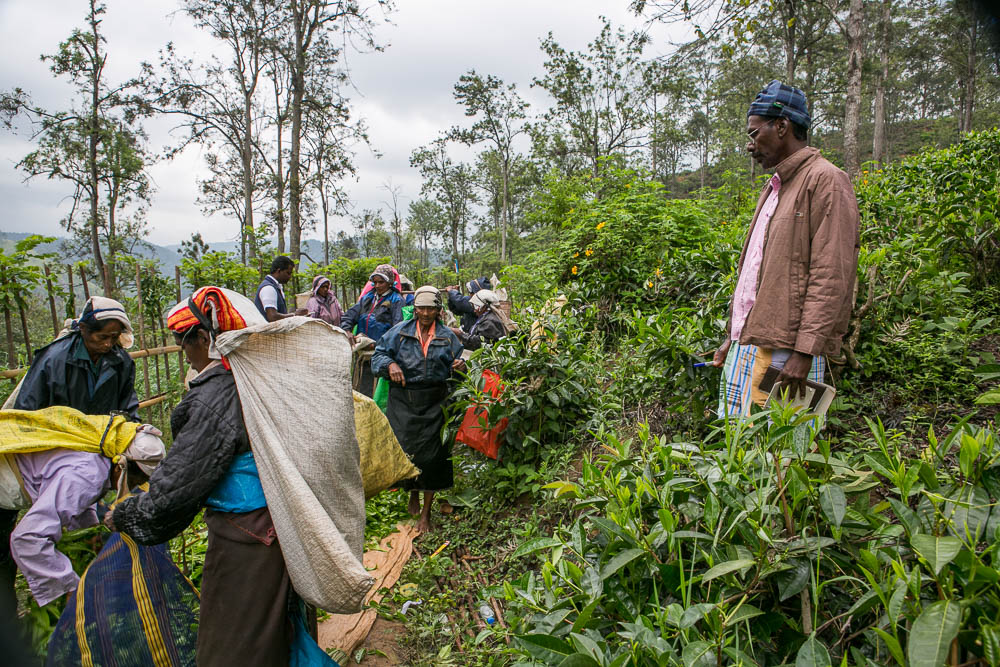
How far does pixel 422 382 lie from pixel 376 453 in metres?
1.22

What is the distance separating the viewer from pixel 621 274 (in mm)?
5453

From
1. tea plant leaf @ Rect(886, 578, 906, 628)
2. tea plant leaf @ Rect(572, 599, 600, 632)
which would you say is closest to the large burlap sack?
tea plant leaf @ Rect(572, 599, 600, 632)

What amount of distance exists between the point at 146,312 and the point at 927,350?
23.9 feet

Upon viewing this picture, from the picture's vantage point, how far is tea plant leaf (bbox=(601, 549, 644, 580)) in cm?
130

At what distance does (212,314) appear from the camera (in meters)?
1.87

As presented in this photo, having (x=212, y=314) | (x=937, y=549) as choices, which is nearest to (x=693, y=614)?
(x=937, y=549)

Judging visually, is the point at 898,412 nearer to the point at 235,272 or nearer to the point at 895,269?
the point at 895,269

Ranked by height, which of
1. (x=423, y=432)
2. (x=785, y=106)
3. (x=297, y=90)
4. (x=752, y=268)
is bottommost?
(x=423, y=432)

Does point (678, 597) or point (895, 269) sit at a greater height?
point (895, 269)

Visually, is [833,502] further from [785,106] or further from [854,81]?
[854,81]

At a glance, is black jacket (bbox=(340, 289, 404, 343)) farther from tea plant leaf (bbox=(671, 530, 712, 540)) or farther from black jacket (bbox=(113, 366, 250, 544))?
tea plant leaf (bbox=(671, 530, 712, 540))

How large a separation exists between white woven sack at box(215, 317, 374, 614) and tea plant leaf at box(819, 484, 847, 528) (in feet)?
4.42

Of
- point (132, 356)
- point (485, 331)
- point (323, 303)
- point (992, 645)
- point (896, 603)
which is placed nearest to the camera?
point (992, 645)

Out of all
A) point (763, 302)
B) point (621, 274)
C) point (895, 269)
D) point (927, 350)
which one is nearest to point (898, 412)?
point (927, 350)
